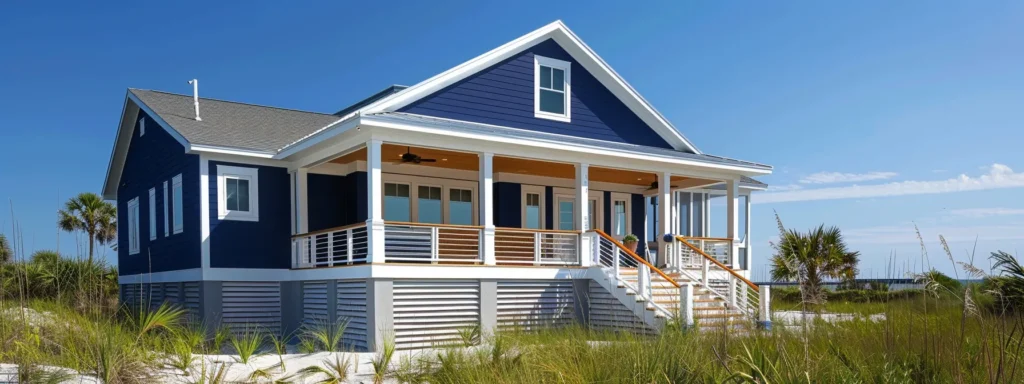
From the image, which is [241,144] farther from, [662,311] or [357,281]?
[662,311]

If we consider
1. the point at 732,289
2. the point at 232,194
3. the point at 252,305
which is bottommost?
the point at 252,305

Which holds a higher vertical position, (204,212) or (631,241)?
(204,212)

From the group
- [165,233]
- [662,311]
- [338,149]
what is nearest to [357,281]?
[338,149]

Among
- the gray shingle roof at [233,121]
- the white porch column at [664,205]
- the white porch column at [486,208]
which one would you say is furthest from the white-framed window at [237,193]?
the white porch column at [664,205]

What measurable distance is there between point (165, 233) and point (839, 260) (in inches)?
744

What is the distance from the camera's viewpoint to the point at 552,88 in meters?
18.6

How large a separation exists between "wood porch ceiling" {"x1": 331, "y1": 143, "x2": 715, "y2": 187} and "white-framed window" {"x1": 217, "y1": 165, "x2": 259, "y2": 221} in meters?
1.75

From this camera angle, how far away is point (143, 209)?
21.4 meters

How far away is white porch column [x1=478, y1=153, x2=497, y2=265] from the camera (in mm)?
15445

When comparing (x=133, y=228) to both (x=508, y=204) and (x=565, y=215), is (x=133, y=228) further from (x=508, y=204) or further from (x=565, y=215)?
(x=565, y=215)

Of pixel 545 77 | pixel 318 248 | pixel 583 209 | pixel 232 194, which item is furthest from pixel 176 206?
pixel 583 209

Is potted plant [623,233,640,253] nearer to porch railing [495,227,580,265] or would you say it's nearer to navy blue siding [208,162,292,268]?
porch railing [495,227,580,265]

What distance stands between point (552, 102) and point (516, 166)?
1.62 metres

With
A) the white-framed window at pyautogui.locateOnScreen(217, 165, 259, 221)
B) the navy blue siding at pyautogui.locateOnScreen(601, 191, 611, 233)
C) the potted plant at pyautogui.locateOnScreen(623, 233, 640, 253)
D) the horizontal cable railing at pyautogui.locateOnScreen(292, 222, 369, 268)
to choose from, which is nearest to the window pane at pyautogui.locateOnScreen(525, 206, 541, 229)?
the navy blue siding at pyautogui.locateOnScreen(601, 191, 611, 233)
